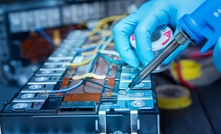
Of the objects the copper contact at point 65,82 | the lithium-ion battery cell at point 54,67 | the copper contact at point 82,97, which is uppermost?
the lithium-ion battery cell at point 54,67

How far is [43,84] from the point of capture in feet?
1.93

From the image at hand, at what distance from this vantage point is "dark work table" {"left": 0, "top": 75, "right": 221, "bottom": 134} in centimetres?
61

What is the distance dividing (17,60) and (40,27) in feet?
0.36

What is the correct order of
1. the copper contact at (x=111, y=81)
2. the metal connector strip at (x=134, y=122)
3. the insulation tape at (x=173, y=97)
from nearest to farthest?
the metal connector strip at (x=134, y=122), the copper contact at (x=111, y=81), the insulation tape at (x=173, y=97)

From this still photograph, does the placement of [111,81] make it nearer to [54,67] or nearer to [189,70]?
[54,67]

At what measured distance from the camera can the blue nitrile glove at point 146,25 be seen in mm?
594

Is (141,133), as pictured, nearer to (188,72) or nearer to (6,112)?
(6,112)

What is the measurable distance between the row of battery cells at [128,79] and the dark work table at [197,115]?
0.30 feet

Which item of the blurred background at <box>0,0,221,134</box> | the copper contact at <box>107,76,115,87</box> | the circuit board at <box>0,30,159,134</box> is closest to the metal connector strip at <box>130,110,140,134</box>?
the circuit board at <box>0,30,159,134</box>

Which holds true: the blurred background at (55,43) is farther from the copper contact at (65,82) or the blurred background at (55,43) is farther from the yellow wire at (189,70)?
the copper contact at (65,82)

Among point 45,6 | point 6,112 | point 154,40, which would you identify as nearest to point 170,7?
point 154,40

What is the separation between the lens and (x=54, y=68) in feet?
2.18

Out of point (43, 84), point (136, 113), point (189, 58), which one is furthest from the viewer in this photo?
point (189, 58)

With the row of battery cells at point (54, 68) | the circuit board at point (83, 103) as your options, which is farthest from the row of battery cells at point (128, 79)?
the row of battery cells at point (54, 68)
